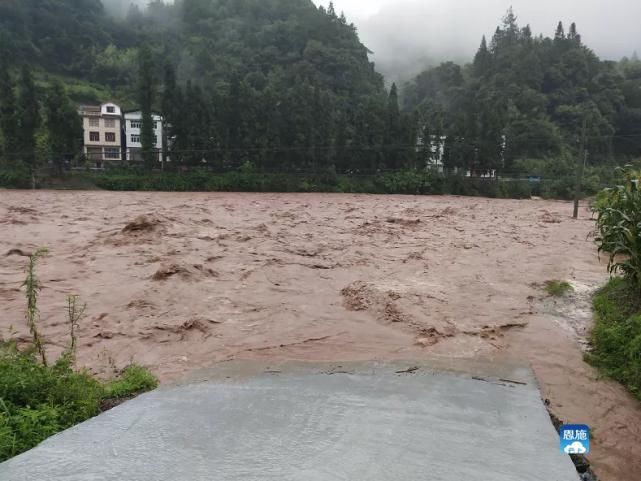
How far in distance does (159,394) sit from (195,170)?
33472 mm

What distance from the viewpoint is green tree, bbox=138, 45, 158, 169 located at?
35.6 metres

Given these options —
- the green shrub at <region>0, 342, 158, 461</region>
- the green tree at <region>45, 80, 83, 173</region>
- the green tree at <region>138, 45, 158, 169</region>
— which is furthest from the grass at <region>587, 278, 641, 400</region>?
the green tree at <region>45, 80, 83, 173</region>

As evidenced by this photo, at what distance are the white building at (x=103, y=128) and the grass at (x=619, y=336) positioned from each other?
41.1 meters

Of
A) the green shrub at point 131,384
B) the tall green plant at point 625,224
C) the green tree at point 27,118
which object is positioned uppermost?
the green tree at point 27,118

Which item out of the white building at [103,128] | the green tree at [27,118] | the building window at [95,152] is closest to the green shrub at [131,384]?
the green tree at [27,118]

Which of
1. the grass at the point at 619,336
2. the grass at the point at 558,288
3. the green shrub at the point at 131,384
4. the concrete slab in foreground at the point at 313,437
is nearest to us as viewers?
the concrete slab in foreground at the point at 313,437

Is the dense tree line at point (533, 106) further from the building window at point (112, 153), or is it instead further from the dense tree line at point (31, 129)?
the dense tree line at point (31, 129)

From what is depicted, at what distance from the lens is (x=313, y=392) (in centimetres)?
418

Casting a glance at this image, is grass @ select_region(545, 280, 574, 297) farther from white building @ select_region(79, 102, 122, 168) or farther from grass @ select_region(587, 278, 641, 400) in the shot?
white building @ select_region(79, 102, 122, 168)

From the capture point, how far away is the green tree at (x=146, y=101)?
3559cm

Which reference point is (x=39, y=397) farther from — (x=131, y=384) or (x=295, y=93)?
(x=295, y=93)

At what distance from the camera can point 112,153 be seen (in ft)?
133

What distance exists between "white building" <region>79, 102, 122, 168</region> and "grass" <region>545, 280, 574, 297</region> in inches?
1562

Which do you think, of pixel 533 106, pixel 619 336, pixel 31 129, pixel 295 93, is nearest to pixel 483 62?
pixel 533 106
